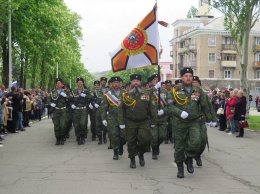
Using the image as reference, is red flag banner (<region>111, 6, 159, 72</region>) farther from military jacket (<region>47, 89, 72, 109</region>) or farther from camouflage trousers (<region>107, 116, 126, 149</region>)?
military jacket (<region>47, 89, 72, 109</region>)

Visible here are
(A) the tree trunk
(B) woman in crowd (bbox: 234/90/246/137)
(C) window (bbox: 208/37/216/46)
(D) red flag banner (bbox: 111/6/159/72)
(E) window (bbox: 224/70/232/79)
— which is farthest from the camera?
(E) window (bbox: 224/70/232/79)

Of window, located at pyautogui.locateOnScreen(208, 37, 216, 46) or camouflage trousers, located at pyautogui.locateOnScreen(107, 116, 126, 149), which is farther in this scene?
window, located at pyautogui.locateOnScreen(208, 37, 216, 46)

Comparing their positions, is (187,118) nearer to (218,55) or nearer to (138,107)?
(138,107)

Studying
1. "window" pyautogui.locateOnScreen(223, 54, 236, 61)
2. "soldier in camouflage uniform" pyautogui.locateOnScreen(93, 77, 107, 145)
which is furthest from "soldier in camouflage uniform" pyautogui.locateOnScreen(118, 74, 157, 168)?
"window" pyautogui.locateOnScreen(223, 54, 236, 61)

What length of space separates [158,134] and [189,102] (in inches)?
119

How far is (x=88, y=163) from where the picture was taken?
11.2m

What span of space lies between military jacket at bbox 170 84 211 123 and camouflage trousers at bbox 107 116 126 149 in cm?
275

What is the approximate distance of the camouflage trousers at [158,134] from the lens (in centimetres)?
1212

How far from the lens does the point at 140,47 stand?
12.5 meters

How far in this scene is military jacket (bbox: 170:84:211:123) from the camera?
9422mm

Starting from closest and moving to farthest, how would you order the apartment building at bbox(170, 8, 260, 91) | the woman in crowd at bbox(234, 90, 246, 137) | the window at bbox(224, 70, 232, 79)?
the woman in crowd at bbox(234, 90, 246, 137)
the apartment building at bbox(170, 8, 260, 91)
the window at bbox(224, 70, 232, 79)

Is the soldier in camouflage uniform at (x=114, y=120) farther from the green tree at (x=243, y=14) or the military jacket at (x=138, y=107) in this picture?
the green tree at (x=243, y=14)

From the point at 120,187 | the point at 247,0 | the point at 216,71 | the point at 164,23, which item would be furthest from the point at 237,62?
the point at 120,187

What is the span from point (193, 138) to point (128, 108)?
1836mm
